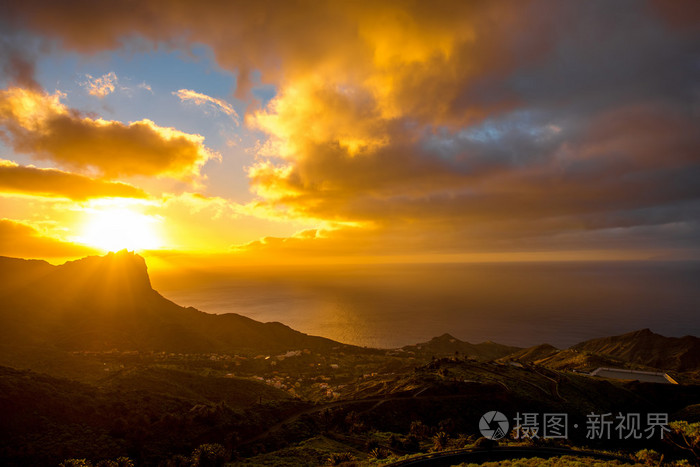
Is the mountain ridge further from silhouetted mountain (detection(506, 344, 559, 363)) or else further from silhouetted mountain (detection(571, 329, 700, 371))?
silhouetted mountain (detection(506, 344, 559, 363))

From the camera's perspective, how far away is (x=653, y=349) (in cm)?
15425

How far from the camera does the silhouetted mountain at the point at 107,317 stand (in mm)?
116750

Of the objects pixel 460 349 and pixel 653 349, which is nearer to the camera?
pixel 653 349

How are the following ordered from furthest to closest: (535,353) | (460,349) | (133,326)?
1. (460,349)
2. (535,353)
3. (133,326)

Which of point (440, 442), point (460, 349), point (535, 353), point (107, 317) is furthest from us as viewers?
point (460, 349)

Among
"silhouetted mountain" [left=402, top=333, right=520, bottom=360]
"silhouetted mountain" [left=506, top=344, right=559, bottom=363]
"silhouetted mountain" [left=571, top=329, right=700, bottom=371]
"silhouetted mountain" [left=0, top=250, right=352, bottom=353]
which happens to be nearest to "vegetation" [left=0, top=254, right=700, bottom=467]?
"silhouetted mountain" [left=0, top=250, right=352, bottom=353]

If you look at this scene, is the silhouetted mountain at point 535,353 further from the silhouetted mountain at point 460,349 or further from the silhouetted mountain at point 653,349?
the silhouetted mountain at point 653,349

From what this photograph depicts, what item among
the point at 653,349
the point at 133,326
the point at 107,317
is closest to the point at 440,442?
the point at 133,326

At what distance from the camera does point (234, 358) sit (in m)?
118

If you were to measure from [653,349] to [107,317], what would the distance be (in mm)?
258085

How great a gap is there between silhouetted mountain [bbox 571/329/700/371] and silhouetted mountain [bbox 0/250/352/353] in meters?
145

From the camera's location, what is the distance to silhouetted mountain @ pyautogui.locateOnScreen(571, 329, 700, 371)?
140500 mm

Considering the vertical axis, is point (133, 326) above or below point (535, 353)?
above

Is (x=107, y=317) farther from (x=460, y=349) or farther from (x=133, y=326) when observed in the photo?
(x=460, y=349)
